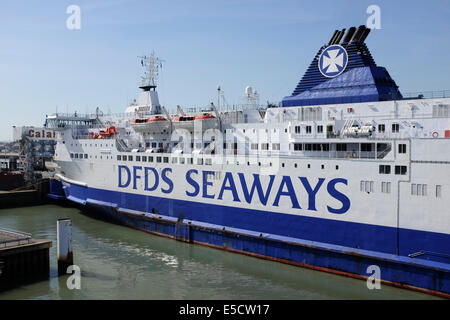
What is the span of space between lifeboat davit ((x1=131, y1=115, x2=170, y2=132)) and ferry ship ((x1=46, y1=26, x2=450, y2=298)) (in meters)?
0.08

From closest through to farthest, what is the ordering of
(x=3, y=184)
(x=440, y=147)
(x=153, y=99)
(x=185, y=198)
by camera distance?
(x=440, y=147) < (x=185, y=198) < (x=153, y=99) < (x=3, y=184)

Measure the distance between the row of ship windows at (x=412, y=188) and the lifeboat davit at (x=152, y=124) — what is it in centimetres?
1208

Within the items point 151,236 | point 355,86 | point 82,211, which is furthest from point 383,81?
point 82,211

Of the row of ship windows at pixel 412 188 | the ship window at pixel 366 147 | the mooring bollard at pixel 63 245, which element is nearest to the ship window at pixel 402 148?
the row of ship windows at pixel 412 188

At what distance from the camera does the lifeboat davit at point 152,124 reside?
23172mm

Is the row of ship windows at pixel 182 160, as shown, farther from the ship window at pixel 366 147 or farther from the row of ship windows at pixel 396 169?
the ship window at pixel 366 147

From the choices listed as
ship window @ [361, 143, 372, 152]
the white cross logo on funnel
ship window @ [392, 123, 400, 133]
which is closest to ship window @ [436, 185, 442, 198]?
ship window @ [361, 143, 372, 152]

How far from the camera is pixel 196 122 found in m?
21.4

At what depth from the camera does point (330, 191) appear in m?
15.7

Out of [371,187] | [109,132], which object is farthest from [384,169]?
[109,132]

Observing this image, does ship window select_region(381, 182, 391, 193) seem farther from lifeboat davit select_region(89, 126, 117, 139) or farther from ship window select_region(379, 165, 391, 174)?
lifeboat davit select_region(89, 126, 117, 139)
